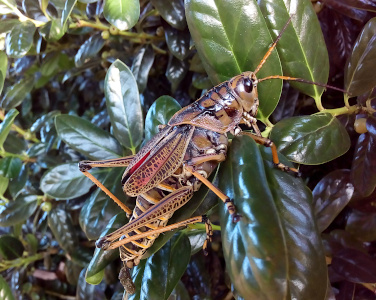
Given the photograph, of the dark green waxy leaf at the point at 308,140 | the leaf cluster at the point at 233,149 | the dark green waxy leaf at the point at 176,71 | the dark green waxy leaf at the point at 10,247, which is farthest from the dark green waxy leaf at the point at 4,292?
the dark green waxy leaf at the point at 308,140

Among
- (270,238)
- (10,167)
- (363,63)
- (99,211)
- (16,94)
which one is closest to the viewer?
(270,238)

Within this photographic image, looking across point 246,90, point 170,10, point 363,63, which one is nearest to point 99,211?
point 246,90

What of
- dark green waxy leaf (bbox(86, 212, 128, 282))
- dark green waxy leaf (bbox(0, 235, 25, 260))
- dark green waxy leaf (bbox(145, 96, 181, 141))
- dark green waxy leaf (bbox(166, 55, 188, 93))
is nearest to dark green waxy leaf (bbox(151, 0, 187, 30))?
dark green waxy leaf (bbox(166, 55, 188, 93))

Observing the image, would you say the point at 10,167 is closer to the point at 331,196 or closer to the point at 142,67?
the point at 142,67

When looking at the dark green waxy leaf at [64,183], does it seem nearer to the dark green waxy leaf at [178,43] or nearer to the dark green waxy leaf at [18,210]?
the dark green waxy leaf at [18,210]

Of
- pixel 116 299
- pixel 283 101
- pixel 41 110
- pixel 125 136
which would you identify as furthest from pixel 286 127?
pixel 41 110

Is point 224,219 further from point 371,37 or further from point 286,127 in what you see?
point 371,37
